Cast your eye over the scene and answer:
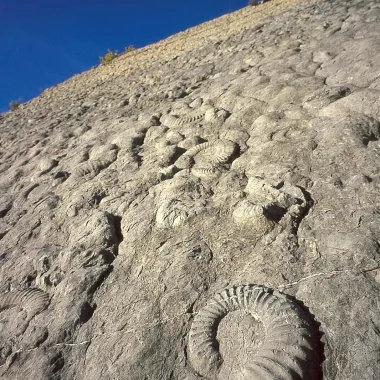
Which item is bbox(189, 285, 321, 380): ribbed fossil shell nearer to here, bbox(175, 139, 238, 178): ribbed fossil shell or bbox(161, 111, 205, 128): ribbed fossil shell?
bbox(175, 139, 238, 178): ribbed fossil shell

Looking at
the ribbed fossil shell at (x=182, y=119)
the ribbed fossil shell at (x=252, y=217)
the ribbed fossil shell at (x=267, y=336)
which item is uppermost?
the ribbed fossil shell at (x=182, y=119)

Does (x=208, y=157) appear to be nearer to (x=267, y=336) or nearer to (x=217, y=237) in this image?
(x=217, y=237)

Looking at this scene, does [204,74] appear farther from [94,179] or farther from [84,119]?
[94,179]

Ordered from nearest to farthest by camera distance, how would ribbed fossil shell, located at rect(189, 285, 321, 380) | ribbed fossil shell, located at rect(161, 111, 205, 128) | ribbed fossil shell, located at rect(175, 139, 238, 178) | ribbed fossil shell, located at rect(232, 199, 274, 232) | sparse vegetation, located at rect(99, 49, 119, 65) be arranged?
ribbed fossil shell, located at rect(189, 285, 321, 380) → ribbed fossil shell, located at rect(232, 199, 274, 232) → ribbed fossil shell, located at rect(175, 139, 238, 178) → ribbed fossil shell, located at rect(161, 111, 205, 128) → sparse vegetation, located at rect(99, 49, 119, 65)

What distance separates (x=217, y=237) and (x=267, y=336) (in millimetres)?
706

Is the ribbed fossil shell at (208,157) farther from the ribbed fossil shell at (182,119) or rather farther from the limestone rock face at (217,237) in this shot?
the ribbed fossil shell at (182,119)

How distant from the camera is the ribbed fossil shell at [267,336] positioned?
1.36 metres

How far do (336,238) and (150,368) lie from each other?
1.09 meters

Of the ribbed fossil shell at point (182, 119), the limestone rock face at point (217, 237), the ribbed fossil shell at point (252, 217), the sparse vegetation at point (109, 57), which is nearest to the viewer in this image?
the limestone rock face at point (217, 237)

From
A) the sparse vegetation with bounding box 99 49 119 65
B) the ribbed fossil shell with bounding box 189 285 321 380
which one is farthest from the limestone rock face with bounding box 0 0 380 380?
the sparse vegetation with bounding box 99 49 119 65

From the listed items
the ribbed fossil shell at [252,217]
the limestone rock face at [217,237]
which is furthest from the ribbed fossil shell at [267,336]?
the ribbed fossil shell at [252,217]

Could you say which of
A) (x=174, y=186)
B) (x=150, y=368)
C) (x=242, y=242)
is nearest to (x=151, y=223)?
(x=174, y=186)

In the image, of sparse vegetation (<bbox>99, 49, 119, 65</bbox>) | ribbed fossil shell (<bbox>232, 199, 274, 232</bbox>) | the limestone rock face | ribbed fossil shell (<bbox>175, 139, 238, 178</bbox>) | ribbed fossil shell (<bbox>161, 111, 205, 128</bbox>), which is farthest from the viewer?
sparse vegetation (<bbox>99, 49, 119, 65</bbox>)

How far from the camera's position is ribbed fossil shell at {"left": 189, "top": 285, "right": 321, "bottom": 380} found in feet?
4.48
